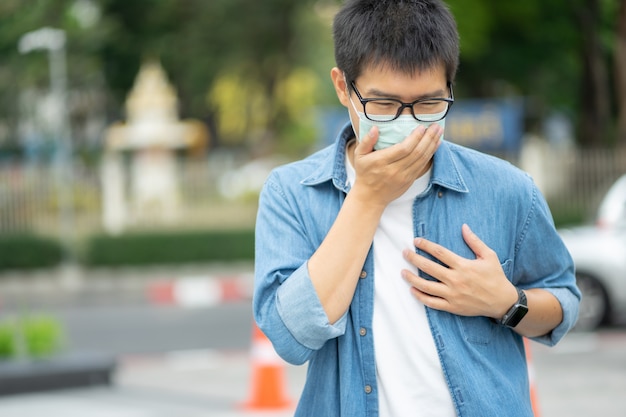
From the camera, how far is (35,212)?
18156 millimetres

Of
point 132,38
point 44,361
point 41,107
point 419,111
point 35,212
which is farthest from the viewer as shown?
point 132,38

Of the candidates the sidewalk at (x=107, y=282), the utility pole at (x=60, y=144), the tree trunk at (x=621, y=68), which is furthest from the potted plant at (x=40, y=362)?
the tree trunk at (x=621, y=68)

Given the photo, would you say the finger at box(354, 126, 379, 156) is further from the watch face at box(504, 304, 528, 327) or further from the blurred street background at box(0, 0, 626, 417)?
the blurred street background at box(0, 0, 626, 417)

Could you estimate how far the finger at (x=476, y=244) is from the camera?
92.0 inches

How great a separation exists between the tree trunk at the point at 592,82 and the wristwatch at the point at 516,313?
17321 millimetres

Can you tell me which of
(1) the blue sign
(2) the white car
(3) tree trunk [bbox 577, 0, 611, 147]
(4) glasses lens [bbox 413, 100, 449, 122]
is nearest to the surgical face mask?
(4) glasses lens [bbox 413, 100, 449, 122]

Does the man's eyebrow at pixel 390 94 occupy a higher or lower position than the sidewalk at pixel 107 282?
higher

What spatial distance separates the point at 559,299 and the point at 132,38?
28.2 meters

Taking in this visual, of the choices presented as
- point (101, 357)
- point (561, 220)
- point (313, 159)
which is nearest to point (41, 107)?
point (561, 220)

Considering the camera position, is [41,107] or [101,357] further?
[41,107]

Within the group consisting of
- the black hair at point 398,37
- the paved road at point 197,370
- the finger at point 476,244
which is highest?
the black hair at point 398,37

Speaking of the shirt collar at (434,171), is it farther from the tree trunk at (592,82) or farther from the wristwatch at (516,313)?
the tree trunk at (592,82)

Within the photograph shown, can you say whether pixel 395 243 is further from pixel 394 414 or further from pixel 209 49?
pixel 209 49

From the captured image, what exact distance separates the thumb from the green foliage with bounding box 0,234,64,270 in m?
16.0
